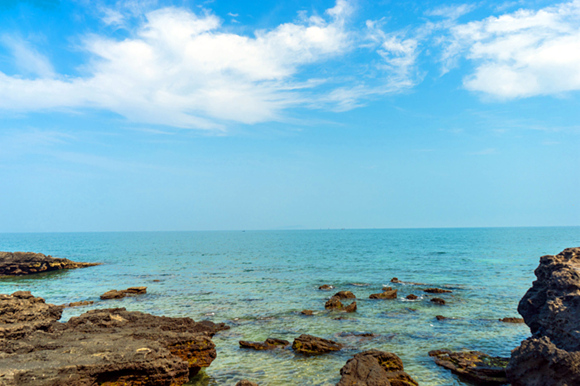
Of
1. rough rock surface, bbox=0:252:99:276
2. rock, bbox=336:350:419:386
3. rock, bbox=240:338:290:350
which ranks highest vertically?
rock, bbox=336:350:419:386

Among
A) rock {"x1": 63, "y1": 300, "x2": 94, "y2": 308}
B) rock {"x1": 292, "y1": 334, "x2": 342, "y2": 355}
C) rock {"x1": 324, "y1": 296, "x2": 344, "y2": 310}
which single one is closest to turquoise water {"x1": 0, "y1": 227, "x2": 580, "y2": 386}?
rock {"x1": 292, "y1": 334, "x2": 342, "y2": 355}

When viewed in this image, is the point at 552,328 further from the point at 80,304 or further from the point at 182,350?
the point at 80,304

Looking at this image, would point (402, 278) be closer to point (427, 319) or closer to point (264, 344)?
point (427, 319)

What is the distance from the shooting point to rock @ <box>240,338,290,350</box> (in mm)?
17548

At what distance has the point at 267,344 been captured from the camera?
17875 mm

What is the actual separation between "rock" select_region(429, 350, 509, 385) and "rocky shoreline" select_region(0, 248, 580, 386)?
4 cm

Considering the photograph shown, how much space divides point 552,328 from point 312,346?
10.0m

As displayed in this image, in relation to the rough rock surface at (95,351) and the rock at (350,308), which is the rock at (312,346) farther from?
the rock at (350,308)

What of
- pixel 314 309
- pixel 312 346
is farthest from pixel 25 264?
pixel 312 346

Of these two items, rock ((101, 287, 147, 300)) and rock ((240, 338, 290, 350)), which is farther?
rock ((101, 287, 147, 300))

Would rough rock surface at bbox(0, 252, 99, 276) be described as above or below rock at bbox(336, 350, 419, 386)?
below

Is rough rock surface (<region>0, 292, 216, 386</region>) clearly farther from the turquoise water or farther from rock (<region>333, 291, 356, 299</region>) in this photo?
rock (<region>333, 291, 356, 299</region>)

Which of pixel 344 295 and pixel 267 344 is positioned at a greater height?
pixel 267 344

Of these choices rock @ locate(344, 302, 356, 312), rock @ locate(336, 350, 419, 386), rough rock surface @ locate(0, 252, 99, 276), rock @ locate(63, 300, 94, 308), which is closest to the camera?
rock @ locate(336, 350, 419, 386)
